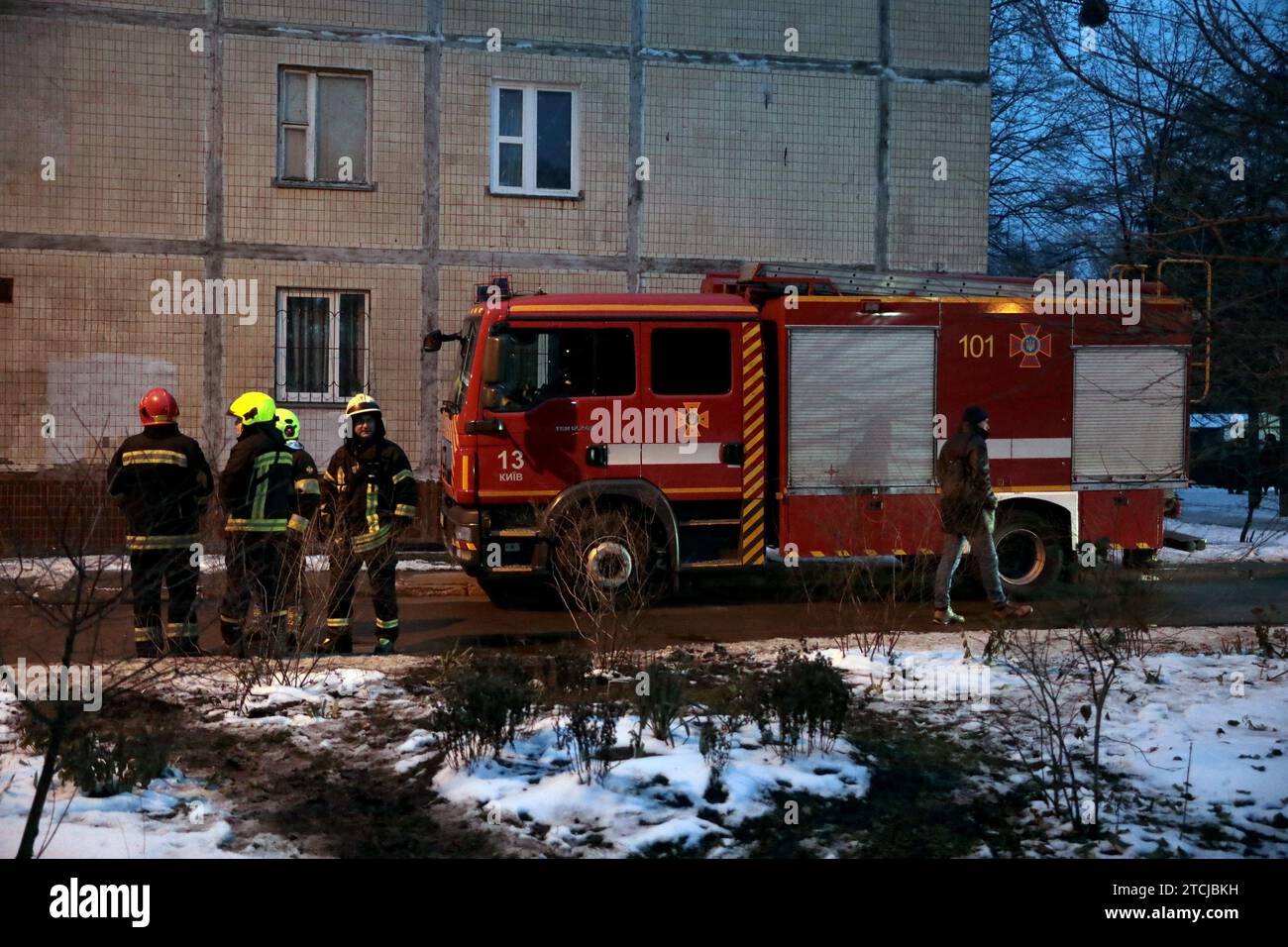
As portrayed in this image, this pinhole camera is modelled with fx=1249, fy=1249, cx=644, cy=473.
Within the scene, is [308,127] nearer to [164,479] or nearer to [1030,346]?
[164,479]

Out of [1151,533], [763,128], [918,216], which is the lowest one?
[1151,533]

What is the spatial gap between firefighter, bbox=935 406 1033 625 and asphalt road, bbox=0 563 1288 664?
0.74ft

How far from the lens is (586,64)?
15539mm

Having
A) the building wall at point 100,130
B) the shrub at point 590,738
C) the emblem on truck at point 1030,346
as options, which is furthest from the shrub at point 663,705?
the building wall at point 100,130

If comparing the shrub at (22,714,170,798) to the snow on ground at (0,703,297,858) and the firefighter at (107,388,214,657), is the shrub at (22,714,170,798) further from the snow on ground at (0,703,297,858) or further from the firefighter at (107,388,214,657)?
the firefighter at (107,388,214,657)

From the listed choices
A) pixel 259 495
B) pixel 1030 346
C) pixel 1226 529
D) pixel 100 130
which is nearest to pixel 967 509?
pixel 1030 346

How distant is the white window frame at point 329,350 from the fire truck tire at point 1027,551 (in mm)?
7840

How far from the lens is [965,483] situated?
33.1 feet

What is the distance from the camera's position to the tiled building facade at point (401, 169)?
1448 centimetres

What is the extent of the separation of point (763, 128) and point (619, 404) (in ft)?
21.4
